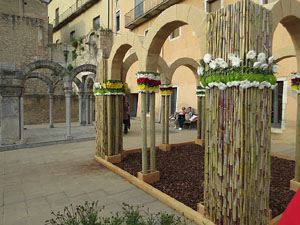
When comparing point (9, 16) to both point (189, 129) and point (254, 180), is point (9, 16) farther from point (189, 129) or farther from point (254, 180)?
point (254, 180)

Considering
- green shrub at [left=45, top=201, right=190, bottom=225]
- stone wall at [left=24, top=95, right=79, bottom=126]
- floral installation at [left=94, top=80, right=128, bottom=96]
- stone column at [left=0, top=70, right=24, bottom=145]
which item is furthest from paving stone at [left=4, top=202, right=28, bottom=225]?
stone wall at [left=24, top=95, right=79, bottom=126]

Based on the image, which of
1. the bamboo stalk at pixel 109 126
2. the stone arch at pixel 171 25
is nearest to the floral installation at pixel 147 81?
the stone arch at pixel 171 25

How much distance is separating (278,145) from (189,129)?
15.9 ft

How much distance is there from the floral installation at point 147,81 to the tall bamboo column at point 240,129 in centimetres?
175

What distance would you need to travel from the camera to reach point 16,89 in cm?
792

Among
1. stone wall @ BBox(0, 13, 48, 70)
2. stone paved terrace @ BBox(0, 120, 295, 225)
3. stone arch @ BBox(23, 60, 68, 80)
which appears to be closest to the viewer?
stone paved terrace @ BBox(0, 120, 295, 225)

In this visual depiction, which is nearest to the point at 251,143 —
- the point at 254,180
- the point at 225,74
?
the point at 254,180

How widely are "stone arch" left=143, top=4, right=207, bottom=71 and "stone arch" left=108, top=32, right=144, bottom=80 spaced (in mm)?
251

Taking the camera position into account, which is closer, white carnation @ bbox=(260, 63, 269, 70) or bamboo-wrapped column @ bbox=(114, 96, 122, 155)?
white carnation @ bbox=(260, 63, 269, 70)

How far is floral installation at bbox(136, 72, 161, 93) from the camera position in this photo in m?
4.35

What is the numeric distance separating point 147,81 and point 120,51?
1.53 meters

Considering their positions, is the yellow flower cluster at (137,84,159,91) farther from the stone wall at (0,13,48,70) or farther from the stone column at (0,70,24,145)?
the stone wall at (0,13,48,70)

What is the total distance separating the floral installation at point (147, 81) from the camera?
435 centimetres

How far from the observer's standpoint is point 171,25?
384 cm
